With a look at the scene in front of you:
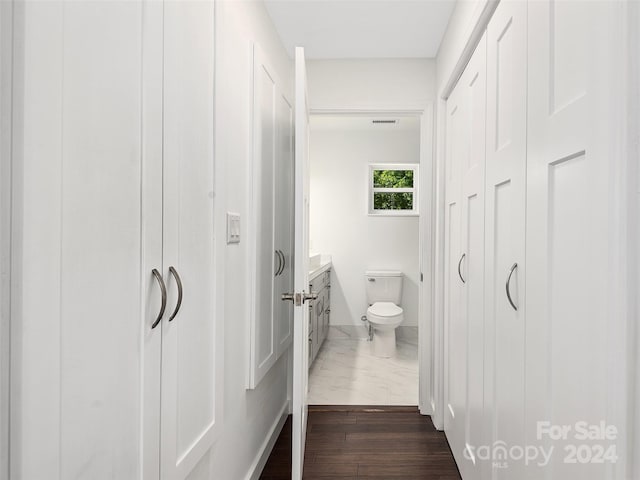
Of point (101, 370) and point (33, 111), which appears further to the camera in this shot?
point (101, 370)

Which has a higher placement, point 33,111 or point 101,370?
point 33,111

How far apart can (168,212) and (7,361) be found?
0.58m

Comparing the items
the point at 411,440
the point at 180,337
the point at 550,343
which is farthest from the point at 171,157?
the point at 411,440

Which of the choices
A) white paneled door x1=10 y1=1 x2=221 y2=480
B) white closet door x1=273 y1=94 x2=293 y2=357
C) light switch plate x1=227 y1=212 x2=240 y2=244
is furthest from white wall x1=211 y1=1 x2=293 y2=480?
white closet door x1=273 y1=94 x2=293 y2=357

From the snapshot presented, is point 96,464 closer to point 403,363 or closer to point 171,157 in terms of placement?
point 171,157

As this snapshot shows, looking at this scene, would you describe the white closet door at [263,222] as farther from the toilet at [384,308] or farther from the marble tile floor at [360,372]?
the toilet at [384,308]

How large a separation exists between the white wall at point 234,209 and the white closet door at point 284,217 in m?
0.46

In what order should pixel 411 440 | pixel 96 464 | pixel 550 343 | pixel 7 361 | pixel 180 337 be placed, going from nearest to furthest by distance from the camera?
pixel 7 361 < pixel 96 464 < pixel 550 343 < pixel 180 337 < pixel 411 440

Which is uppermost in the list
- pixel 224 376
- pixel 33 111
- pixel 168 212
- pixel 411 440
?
pixel 33 111

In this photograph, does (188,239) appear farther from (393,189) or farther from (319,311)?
(393,189)

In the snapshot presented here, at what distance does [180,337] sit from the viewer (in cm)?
127

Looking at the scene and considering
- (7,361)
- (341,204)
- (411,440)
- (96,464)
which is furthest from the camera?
(341,204)

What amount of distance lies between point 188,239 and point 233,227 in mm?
466

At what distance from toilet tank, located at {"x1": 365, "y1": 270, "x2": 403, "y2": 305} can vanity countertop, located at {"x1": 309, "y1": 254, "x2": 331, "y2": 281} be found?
1.62 feet
